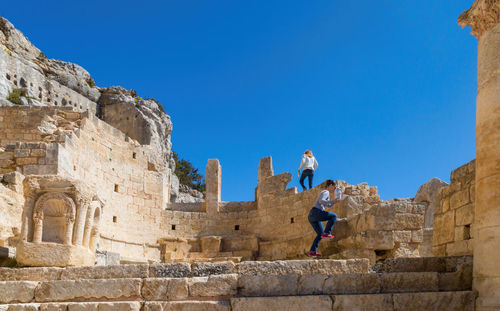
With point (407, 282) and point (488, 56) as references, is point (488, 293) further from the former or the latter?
point (488, 56)

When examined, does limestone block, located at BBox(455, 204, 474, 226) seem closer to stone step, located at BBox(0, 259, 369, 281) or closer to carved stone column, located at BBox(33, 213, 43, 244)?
stone step, located at BBox(0, 259, 369, 281)

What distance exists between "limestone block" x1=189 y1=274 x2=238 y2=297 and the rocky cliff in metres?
22.8

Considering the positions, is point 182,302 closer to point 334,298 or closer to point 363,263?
point 334,298

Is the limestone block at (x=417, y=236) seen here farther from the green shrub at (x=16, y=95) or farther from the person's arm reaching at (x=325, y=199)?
the green shrub at (x=16, y=95)

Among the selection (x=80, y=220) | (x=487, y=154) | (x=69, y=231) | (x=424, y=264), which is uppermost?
(x=487, y=154)

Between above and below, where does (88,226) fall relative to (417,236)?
below

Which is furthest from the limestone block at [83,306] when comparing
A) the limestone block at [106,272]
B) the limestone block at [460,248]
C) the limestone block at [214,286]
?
the limestone block at [460,248]

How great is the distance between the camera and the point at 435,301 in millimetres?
5863

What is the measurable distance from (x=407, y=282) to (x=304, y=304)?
1.40 metres

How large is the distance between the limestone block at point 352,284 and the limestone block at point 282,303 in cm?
25

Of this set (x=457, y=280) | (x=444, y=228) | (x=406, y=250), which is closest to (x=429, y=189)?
(x=406, y=250)

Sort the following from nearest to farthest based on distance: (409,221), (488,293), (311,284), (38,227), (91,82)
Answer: (488,293), (311,284), (38,227), (409,221), (91,82)

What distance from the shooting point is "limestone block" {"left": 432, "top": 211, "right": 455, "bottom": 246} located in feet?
24.4

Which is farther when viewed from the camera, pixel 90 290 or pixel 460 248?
pixel 460 248
